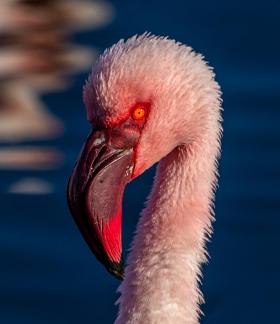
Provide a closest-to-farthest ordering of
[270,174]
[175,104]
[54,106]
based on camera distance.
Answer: [175,104]
[270,174]
[54,106]

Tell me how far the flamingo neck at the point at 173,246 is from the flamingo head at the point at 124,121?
0.13m

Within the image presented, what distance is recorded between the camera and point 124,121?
16.2 feet

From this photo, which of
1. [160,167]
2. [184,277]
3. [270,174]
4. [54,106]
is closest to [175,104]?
[160,167]

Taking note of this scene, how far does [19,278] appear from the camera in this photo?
715cm

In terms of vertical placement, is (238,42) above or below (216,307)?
above

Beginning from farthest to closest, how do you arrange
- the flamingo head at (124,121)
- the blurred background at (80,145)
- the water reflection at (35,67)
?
1. the water reflection at (35,67)
2. the blurred background at (80,145)
3. the flamingo head at (124,121)

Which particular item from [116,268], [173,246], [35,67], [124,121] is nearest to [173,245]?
[173,246]

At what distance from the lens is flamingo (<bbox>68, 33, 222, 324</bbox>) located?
192 inches

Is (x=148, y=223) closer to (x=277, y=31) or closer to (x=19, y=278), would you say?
(x=19, y=278)

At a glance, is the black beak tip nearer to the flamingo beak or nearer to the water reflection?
the flamingo beak

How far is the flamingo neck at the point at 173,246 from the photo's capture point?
5.16m

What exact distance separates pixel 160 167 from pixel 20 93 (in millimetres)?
3412

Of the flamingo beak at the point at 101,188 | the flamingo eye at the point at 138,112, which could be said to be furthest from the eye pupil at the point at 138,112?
the flamingo beak at the point at 101,188

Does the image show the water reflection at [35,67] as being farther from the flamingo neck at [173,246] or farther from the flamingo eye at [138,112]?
the flamingo eye at [138,112]
